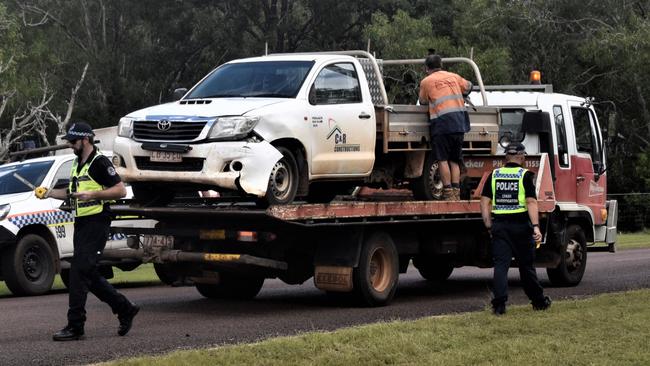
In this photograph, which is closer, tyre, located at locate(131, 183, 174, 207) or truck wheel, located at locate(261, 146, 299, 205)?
truck wheel, located at locate(261, 146, 299, 205)

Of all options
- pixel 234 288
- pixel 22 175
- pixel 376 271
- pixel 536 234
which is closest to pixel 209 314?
pixel 234 288

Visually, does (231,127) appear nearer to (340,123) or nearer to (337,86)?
(340,123)

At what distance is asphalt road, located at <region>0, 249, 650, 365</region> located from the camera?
969cm

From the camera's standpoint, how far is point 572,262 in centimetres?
1656

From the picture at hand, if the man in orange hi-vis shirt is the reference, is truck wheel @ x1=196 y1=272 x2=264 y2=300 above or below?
below

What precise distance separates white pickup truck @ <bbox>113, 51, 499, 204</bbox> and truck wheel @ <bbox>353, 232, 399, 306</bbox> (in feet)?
2.64

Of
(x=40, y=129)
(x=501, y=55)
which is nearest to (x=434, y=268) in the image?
(x=501, y=55)

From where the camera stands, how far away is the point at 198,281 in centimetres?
1337

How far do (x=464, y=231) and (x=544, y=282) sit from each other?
9.18ft

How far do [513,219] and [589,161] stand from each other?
5.66 m

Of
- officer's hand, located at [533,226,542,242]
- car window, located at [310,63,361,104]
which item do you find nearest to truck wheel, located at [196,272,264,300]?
car window, located at [310,63,361,104]

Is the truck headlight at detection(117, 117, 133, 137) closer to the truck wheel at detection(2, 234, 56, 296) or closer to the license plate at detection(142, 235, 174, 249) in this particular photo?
the license plate at detection(142, 235, 174, 249)

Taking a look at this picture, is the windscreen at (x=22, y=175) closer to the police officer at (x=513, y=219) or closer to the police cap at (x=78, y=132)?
the police cap at (x=78, y=132)

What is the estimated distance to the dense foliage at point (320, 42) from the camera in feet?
136
